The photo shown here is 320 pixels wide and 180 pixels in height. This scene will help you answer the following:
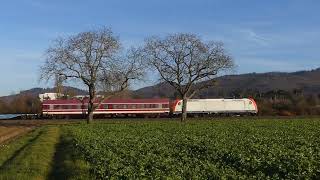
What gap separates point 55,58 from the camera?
247ft

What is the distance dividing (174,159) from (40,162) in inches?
271

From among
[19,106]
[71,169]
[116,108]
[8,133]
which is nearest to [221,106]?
[116,108]

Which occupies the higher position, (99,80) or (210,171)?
(99,80)

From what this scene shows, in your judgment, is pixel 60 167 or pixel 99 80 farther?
pixel 99 80

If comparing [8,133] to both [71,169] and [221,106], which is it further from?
[221,106]

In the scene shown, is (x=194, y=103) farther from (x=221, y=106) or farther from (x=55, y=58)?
(x=55, y=58)

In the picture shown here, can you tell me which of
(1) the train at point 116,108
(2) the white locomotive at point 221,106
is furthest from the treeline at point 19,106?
(2) the white locomotive at point 221,106

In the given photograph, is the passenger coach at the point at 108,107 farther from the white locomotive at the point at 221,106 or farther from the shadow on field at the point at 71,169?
the shadow on field at the point at 71,169

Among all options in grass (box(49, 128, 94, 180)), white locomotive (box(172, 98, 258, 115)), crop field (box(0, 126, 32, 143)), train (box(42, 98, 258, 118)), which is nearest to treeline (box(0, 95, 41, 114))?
train (box(42, 98, 258, 118))

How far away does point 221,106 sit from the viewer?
10875cm

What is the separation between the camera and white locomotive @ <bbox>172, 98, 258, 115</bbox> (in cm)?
10762

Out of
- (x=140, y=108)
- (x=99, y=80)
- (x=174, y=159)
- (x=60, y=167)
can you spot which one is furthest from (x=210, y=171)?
(x=140, y=108)

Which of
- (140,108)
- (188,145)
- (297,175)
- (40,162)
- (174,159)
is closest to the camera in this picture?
(297,175)

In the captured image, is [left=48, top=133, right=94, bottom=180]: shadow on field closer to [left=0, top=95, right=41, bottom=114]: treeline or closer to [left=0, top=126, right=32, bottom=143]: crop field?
[left=0, top=126, right=32, bottom=143]: crop field
